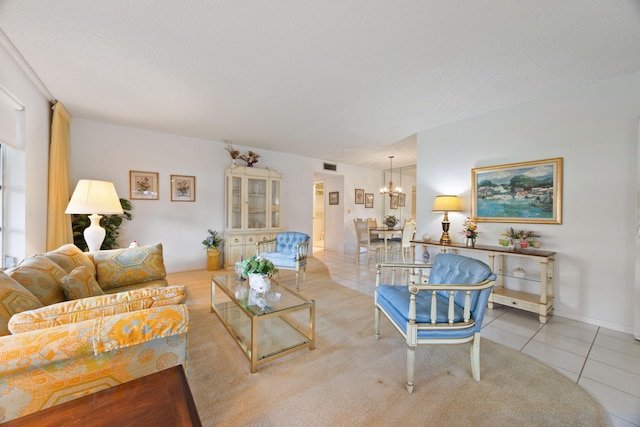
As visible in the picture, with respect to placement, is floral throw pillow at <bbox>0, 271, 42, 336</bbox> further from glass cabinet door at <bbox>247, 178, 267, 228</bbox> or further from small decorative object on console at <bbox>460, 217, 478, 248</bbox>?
small decorative object on console at <bbox>460, 217, 478, 248</bbox>

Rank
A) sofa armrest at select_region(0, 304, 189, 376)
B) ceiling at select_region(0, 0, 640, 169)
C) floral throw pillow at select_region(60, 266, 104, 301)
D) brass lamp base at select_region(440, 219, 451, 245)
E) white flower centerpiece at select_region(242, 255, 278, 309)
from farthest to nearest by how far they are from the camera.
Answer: brass lamp base at select_region(440, 219, 451, 245) < white flower centerpiece at select_region(242, 255, 278, 309) < ceiling at select_region(0, 0, 640, 169) < floral throw pillow at select_region(60, 266, 104, 301) < sofa armrest at select_region(0, 304, 189, 376)

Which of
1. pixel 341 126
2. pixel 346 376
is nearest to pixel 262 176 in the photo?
pixel 341 126

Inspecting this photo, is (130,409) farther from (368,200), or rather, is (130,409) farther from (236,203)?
(368,200)

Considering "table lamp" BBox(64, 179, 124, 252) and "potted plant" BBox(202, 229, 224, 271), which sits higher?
"table lamp" BBox(64, 179, 124, 252)

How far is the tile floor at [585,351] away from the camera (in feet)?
5.14

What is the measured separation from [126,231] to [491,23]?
5081mm

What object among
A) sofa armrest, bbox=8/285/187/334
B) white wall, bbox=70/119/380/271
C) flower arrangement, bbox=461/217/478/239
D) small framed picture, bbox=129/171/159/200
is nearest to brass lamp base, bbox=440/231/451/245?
flower arrangement, bbox=461/217/478/239

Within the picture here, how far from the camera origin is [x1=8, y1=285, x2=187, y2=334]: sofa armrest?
106 centimetres

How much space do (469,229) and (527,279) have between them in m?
0.82

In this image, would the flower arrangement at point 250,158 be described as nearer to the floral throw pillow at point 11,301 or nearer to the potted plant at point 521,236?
the floral throw pillow at point 11,301

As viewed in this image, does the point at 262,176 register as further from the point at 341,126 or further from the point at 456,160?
the point at 456,160

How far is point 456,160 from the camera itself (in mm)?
3627

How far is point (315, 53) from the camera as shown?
6.86 feet

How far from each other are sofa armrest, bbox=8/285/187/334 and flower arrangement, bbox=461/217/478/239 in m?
3.27
